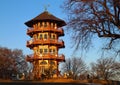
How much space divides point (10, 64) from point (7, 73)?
10.3 ft

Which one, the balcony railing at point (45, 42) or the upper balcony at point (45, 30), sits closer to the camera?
the balcony railing at point (45, 42)

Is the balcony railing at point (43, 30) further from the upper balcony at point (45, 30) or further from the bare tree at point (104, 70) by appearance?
the bare tree at point (104, 70)

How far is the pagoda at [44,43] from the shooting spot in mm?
78062

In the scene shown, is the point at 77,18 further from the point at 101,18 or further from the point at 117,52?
the point at 117,52

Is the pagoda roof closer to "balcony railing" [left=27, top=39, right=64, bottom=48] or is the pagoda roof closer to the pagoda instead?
the pagoda

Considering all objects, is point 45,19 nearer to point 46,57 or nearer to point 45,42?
point 45,42

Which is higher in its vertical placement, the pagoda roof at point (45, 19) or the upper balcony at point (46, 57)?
the pagoda roof at point (45, 19)

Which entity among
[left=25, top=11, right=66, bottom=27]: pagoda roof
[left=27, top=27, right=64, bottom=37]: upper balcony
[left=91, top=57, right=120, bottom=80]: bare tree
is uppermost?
[left=25, top=11, right=66, bottom=27]: pagoda roof

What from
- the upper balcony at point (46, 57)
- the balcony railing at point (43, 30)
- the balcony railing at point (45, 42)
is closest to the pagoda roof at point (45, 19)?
the balcony railing at point (43, 30)

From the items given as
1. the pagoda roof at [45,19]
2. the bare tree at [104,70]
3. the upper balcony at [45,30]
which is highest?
the pagoda roof at [45,19]

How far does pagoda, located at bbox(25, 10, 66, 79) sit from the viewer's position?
3073 inches

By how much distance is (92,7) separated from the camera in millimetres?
21812

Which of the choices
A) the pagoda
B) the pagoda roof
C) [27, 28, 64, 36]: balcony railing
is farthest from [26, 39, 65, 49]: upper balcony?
the pagoda roof

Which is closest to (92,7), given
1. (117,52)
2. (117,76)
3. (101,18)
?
(101,18)
